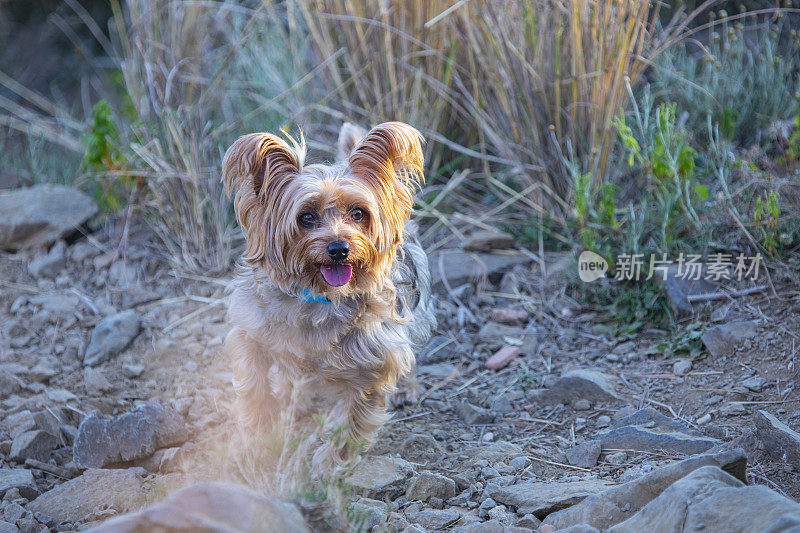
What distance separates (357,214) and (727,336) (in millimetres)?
2408

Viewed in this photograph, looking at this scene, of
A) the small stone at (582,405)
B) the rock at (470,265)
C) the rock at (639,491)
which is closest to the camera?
the rock at (639,491)

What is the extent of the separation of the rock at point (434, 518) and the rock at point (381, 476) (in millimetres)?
271

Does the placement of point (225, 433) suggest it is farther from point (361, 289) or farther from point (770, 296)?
point (770, 296)

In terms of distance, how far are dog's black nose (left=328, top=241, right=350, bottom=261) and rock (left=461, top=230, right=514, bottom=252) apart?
257 cm

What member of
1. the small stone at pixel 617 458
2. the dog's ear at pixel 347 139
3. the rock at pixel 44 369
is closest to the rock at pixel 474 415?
the small stone at pixel 617 458

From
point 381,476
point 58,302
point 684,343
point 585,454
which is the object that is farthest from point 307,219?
point 58,302

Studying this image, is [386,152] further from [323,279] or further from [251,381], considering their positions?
[251,381]

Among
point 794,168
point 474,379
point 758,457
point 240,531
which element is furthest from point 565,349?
point 240,531

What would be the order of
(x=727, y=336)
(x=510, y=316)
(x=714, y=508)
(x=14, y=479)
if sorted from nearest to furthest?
(x=714, y=508), (x=14, y=479), (x=727, y=336), (x=510, y=316)

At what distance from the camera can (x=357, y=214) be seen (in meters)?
3.87

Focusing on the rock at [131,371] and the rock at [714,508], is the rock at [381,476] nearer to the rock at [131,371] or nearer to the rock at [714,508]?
the rock at [714,508]

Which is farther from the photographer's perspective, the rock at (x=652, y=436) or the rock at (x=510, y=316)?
the rock at (x=510, y=316)

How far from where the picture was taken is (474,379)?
5.07 metres

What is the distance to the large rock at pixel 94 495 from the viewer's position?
3418mm
